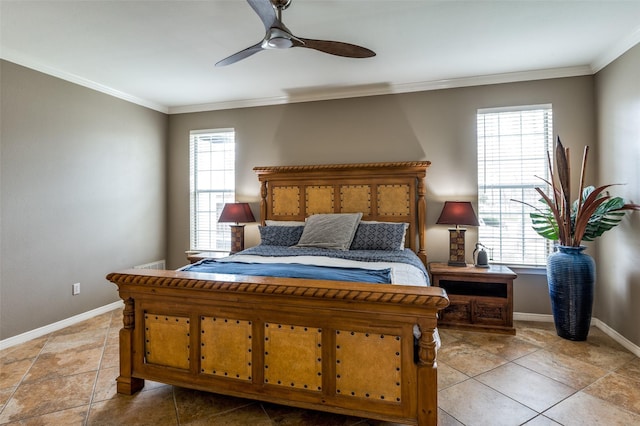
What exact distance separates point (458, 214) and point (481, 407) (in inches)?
73.4

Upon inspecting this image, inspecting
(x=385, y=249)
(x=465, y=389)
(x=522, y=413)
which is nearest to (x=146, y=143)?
(x=385, y=249)

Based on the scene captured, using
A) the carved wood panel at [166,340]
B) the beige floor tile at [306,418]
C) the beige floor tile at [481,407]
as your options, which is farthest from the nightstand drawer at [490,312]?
the carved wood panel at [166,340]

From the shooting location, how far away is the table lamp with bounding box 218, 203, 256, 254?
399 centimetres

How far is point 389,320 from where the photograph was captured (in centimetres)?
161

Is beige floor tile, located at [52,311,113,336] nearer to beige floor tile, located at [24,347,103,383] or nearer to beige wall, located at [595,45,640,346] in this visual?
beige floor tile, located at [24,347,103,383]

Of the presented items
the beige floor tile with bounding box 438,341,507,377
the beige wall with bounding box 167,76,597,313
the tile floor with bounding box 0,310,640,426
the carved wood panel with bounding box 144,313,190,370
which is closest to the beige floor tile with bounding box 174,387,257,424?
the tile floor with bounding box 0,310,640,426

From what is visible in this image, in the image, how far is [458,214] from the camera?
332 centimetres

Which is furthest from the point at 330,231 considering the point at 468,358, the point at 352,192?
the point at 468,358

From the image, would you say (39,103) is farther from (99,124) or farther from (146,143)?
(146,143)

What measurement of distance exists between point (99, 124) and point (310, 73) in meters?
2.53

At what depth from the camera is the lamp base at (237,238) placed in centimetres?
412

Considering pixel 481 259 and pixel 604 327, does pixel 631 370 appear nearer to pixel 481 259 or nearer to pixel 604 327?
pixel 604 327

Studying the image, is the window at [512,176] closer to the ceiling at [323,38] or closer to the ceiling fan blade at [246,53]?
the ceiling at [323,38]

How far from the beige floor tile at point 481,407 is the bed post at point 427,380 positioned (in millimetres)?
428
